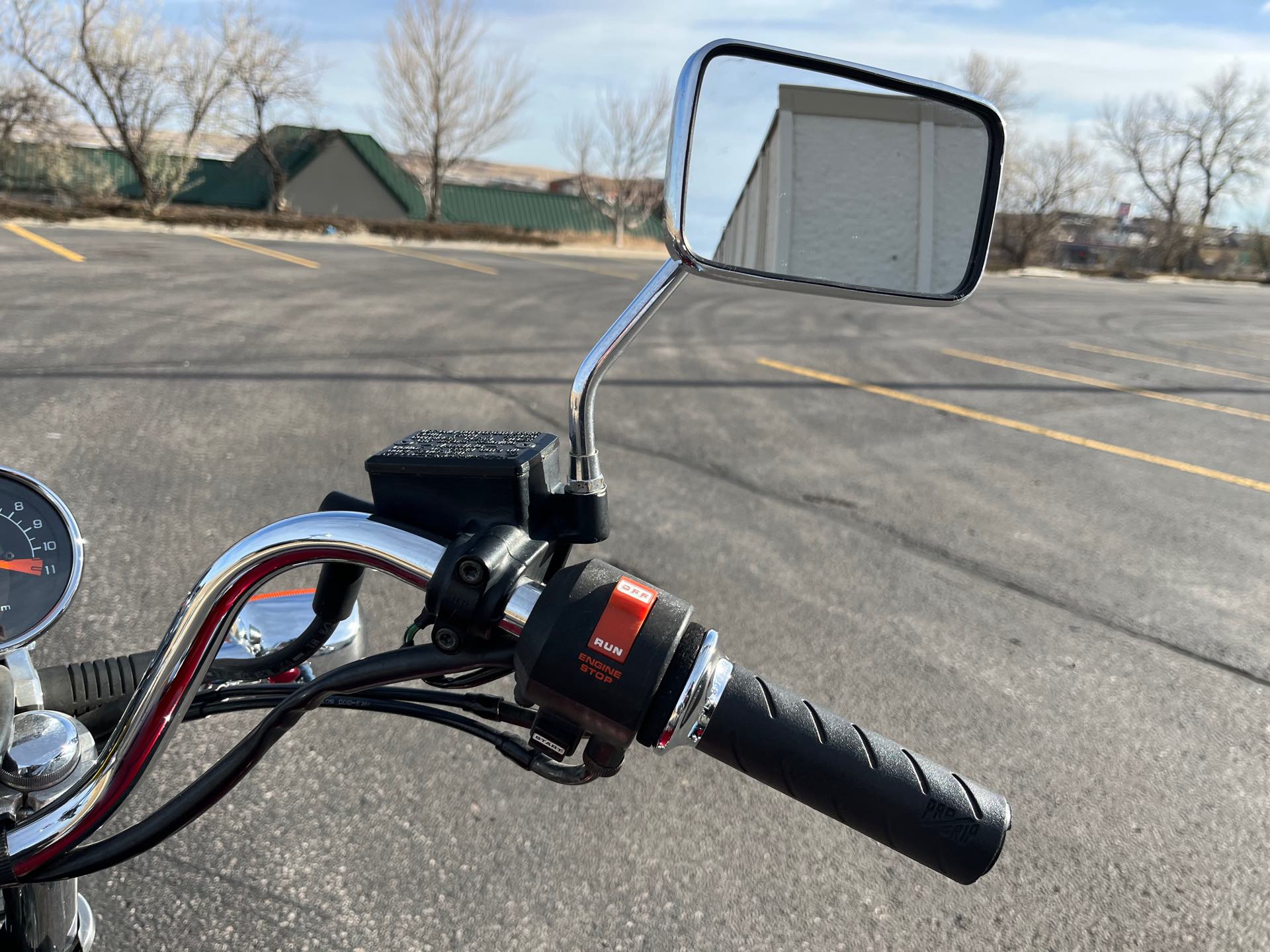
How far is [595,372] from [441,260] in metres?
18.3

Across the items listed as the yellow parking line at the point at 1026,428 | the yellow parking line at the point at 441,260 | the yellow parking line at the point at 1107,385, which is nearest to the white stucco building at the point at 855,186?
the yellow parking line at the point at 1026,428

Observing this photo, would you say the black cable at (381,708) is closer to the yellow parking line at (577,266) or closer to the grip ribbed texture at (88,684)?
the grip ribbed texture at (88,684)

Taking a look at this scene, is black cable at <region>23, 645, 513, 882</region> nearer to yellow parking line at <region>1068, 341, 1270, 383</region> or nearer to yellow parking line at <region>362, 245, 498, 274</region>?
yellow parking line at <region>1068, 341, 1270, 383</region>

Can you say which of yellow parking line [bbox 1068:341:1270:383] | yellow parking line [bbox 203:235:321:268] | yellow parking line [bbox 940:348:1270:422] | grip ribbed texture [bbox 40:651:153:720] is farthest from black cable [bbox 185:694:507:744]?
yellow parking line [bbox 203:235:321:268]

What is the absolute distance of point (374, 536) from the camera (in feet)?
3.16

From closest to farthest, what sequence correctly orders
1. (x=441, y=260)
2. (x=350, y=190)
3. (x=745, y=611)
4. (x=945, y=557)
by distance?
1. (x=745, y=611)
2. (x=945, y=557)
3. (x=441, y=260)
4. (x=350, y=190)

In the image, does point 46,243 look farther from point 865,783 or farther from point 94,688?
point 865,783

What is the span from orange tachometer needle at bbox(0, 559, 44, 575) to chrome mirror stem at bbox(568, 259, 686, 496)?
773 millimetres

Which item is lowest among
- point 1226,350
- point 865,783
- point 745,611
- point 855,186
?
point 745,611

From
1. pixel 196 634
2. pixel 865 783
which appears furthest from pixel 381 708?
pixel 865 783

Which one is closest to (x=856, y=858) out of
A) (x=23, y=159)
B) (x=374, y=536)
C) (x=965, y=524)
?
(x=374, y=536)

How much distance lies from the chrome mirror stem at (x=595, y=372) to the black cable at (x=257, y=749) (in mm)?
226

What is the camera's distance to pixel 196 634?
96 cm

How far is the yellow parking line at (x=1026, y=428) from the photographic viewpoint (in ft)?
21.3
